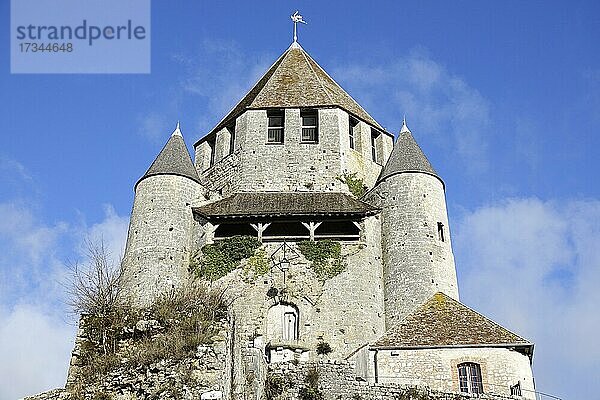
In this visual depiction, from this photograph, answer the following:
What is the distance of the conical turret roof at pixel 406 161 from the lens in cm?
3047

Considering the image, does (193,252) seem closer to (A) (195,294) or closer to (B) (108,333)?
(A) (195,294)

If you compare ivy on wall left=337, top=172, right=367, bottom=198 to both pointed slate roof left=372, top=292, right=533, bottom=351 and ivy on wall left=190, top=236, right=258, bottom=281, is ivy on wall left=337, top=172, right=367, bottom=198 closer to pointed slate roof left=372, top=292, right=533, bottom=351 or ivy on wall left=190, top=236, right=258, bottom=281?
ivy on wall left=190, top=236, right=258, bottom=281

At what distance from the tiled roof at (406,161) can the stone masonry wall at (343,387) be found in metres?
11.8

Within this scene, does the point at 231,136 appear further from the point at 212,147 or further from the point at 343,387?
the point at 343,387

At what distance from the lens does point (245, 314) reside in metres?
27.5

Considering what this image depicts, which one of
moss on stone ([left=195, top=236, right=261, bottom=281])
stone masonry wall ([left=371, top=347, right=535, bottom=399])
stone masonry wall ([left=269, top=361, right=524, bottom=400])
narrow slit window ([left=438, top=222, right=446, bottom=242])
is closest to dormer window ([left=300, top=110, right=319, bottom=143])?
moss on stone ([left=195, top=236, right=261, bottom=281])

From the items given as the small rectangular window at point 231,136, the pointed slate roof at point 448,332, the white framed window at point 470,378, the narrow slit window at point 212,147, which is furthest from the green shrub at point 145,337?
the narrow slit window at point 212,147

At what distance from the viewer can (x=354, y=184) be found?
104ft

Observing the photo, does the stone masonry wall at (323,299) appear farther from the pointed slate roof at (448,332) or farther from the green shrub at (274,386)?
the green shrub at (274,386)

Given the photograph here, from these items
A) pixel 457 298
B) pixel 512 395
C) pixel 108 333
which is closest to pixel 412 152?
pixel 457 298

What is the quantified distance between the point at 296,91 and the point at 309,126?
7.26ft

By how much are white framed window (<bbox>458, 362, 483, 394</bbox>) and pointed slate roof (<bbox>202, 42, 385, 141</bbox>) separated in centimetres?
1499

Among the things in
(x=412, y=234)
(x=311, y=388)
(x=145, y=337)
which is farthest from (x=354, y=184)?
(x=145, y=337)

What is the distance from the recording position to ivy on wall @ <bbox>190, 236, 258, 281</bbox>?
28.6 metres
